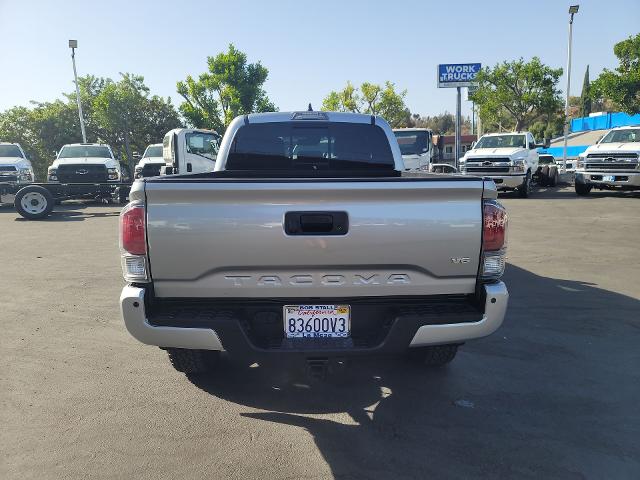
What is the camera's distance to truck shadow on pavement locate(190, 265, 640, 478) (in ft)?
8.89

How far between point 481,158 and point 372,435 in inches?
611

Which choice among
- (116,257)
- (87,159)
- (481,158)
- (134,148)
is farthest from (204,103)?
(116,257)

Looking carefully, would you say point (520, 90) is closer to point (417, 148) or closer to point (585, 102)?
point (417, 148)

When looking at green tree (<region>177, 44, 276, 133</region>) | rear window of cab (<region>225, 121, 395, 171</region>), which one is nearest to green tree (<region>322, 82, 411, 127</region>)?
green tree (<region>177, 44, 276, 133</region>)

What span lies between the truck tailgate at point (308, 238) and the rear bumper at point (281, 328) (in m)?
0.12

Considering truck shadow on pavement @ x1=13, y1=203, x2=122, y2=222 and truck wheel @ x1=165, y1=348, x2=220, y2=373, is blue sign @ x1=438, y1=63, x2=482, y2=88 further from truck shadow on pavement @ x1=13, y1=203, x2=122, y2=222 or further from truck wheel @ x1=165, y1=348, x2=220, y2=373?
truck wheel @ x1=165, y1=348, x2=220, y2=373

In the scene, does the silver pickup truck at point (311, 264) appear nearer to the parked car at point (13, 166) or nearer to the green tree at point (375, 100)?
the parked car at point (13, 166)

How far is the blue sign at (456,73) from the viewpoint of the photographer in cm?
3469

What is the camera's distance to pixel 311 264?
107 inches

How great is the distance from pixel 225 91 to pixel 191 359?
38929 mm

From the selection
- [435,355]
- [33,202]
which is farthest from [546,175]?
[435,355]

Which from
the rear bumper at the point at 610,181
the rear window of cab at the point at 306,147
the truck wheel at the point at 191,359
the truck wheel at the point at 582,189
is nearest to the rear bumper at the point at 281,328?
the truck wheel at the point at 191,359

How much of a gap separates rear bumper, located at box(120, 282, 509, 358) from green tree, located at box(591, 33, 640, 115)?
108 feet

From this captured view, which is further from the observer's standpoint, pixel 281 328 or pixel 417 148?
pixel 417 148
